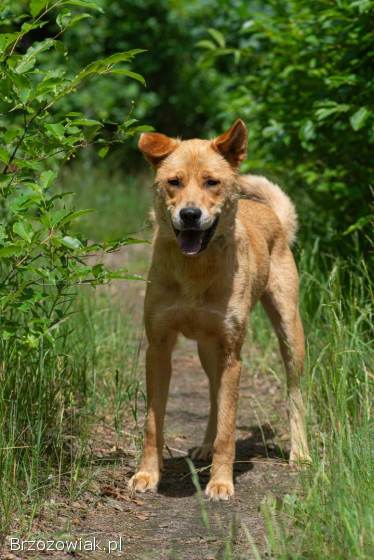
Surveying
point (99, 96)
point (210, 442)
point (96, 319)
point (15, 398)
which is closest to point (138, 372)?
point (96, 319)

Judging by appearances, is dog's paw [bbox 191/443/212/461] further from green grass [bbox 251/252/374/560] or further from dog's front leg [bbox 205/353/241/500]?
green grass [bbox 251/252/374/560]

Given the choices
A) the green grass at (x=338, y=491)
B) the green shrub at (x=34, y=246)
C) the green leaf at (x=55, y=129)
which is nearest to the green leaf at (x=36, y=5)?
the green shrub at (x=34, y=246)

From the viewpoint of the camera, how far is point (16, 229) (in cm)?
387

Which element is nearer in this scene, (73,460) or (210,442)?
(73,460)

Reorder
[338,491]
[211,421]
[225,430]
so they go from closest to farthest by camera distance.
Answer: [338,491] < [225,430] < [211,421]

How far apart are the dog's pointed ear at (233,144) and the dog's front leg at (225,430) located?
1047 mm

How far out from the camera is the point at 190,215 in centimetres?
468

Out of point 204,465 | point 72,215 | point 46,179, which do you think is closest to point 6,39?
point 46,179

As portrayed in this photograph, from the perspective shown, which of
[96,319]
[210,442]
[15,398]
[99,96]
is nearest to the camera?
[15,398]

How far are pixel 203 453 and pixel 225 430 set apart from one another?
0.68 m

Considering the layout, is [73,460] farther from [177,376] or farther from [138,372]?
[177,376]

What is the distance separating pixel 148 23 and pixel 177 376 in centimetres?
789

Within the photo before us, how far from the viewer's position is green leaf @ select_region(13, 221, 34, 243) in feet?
12.6

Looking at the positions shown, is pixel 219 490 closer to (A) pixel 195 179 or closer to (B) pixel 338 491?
(B) pixel 338 491
